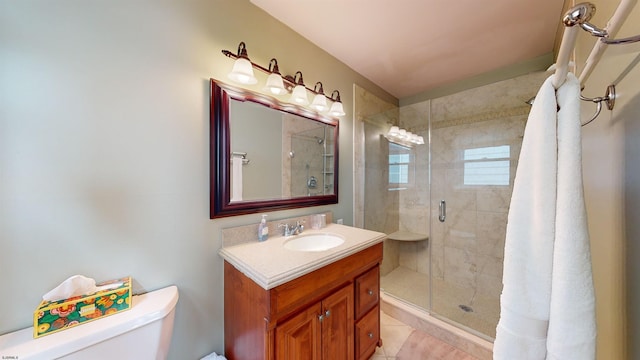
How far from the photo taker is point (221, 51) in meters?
1.18

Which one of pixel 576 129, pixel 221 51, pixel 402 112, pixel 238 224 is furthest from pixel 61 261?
pixel 402 112

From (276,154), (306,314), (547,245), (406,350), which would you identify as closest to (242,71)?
(276,154)

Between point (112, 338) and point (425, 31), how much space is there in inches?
93.0

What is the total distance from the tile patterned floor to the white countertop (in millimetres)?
876

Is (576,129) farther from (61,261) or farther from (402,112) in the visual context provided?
(402,112)

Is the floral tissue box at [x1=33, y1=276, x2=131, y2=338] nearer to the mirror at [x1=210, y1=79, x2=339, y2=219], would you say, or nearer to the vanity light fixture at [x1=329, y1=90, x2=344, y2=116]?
the mirror at [x1=210, y1=79, x2=339, y2=219]

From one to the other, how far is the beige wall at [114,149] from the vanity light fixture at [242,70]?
9 centimetres

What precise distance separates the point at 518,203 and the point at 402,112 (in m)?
2.34

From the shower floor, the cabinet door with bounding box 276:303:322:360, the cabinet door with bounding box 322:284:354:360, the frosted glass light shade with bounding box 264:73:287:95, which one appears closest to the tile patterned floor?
the shower floor

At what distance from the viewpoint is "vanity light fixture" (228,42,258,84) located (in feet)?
3.76

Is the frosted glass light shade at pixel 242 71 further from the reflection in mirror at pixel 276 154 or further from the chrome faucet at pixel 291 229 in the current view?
the chrome faucet at pixel 291 229

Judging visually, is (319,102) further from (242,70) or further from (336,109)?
(242,70)

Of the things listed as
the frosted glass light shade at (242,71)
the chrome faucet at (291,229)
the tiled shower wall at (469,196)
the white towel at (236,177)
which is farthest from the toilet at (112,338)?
the tiled shower wall at (469,196)

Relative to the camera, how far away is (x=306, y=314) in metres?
0.98
